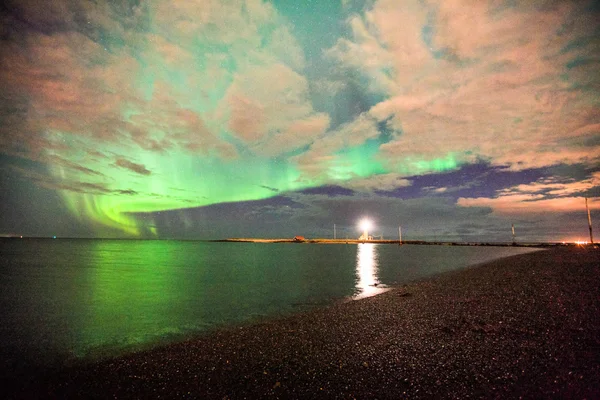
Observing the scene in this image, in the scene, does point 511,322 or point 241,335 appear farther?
point 241,335

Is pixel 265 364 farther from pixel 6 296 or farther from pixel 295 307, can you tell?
pixel 6 296

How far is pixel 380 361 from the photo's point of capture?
28.9 ft

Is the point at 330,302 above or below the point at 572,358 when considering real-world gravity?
below

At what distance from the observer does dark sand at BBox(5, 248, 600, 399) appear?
724cm

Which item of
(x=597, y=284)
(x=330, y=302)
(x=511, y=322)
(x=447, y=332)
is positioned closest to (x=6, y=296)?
(x=330, y=302)

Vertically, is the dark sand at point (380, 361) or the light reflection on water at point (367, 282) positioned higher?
the dark sand at point (380, 361)

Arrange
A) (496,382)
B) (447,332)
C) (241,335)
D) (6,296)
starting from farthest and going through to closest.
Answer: (6,296)
(241,335)
(447,332)
(496,382)

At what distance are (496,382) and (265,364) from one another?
6.78 metres

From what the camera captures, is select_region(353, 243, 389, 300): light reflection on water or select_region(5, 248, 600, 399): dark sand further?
select_region(353, 243, 389, 300): light reflection on water

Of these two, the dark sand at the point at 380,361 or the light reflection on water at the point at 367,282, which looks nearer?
the dark sand at the point at 380,361

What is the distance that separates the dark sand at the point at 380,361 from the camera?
724cm

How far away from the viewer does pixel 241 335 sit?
13.1 m

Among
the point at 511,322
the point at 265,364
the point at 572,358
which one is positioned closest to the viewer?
the point at 572,358

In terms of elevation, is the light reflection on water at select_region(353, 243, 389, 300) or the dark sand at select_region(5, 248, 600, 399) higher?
the dark sand at select_region(5, 248, 600, 399)
